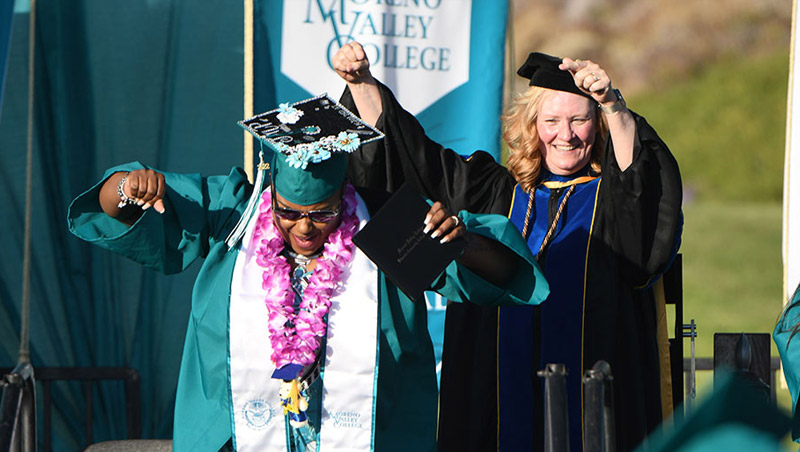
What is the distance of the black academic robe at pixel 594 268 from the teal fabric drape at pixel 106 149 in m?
1.48

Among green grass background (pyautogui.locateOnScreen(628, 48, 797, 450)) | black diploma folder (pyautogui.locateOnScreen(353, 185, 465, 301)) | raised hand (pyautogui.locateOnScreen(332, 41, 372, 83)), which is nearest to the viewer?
black diploma folder (pyautogui.locateOnScreen(353, 185, 465, 301))

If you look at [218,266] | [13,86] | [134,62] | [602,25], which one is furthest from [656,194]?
[602,25]

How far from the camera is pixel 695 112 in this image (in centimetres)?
1739

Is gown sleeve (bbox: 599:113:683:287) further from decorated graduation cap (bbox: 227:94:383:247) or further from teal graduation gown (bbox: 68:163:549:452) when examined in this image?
decorated graduation cap (bbox: 227:94:383:247)

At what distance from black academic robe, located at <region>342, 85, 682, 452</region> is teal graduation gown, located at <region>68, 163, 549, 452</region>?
764 millimetres

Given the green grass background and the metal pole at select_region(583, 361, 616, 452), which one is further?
the green grass background

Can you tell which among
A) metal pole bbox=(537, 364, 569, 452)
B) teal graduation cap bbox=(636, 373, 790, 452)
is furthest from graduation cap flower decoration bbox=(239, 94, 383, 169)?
teal graduation cap bbox=(636, 373, 790, 452)

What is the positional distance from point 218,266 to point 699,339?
1256cm

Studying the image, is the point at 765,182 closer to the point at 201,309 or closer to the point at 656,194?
the point at 656,194

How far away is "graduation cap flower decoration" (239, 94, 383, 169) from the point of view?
257cm

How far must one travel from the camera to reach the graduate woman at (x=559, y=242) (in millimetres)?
3340

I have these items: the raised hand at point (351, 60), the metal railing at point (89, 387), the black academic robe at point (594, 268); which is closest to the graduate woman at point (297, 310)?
the raised hand at point (351, 60)

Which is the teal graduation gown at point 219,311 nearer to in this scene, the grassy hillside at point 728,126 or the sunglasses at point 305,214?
the sunglasses at point 305,214

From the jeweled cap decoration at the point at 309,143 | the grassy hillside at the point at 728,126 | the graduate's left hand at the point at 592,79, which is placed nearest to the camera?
the jeweled cap decoration at the point at 309,143
